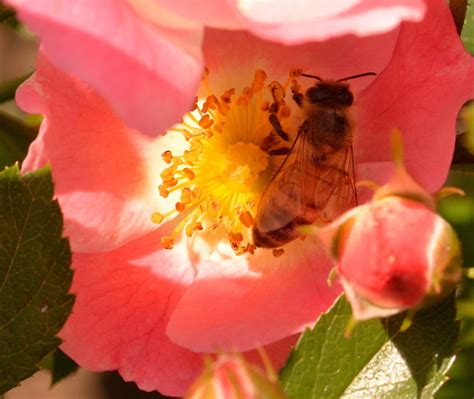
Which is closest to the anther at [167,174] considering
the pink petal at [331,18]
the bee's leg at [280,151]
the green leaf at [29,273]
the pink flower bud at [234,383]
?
the bee's leg at [280,151]

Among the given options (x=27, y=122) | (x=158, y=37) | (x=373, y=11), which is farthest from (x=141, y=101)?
(x=27, y=122)

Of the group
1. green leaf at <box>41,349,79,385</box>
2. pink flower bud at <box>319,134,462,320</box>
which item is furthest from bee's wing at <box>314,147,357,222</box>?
green leaf at <box>41,349,79,385</box>

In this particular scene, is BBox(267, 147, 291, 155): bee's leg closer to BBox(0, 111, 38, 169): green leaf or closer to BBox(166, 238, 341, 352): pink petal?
BBox(166, 238, 341, 352): pink petal

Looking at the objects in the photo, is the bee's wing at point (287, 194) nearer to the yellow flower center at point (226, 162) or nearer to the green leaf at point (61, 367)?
the yellow flower center at point (226, 162)

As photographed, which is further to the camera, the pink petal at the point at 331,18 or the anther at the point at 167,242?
the anther at the point at 167,242

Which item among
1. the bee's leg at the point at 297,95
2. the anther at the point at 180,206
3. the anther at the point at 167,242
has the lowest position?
the anther at the point at 167,242

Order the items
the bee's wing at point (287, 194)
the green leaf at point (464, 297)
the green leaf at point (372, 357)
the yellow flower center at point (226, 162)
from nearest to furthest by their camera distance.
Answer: the green leaf at point (372, 357)
the bee's wing at point (287, 194)
the yellow flower center at point (226, 162)
the green leaf at point (464, 297)
